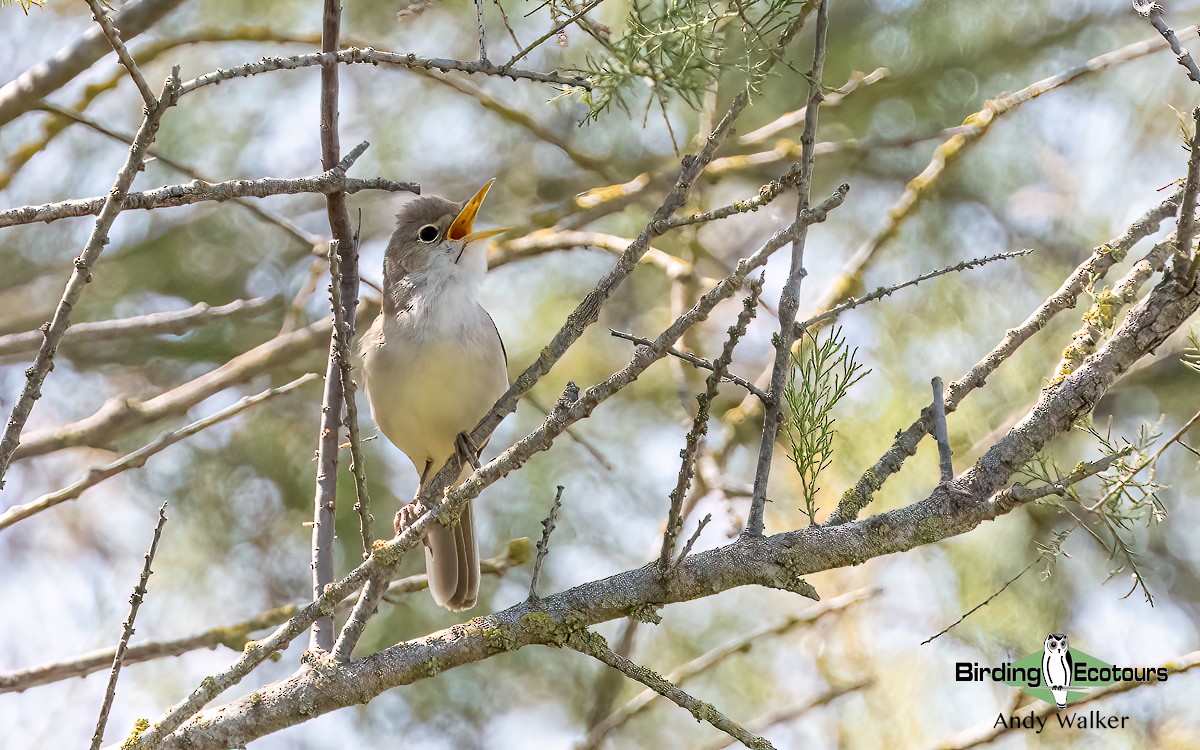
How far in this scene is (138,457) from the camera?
344 centimetres

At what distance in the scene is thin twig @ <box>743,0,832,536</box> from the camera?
2.57m

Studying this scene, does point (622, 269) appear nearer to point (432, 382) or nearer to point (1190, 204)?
point (1190, 204)

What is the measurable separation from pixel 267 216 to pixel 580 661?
286 cm

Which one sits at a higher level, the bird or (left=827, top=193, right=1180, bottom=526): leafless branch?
the bird

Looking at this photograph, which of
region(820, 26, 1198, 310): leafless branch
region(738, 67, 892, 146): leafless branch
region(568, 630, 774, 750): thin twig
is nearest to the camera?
region(568, 630, 774, 750): thin twig

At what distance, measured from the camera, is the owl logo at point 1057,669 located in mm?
4516

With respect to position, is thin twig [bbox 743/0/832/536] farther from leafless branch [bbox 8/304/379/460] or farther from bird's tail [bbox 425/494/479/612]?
leafless branch [bbox 8/304/379/460]

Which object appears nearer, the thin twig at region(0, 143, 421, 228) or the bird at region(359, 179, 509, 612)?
the thin twig at region(0, 143, 421, 228)

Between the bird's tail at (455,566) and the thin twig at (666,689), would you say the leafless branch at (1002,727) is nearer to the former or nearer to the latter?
the bird's tail at (455,566)

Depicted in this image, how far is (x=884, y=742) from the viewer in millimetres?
4992

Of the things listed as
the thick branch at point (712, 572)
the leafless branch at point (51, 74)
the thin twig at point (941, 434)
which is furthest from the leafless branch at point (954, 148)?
the leafless branch at point (51, 74)

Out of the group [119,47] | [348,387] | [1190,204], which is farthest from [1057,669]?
[119,47]

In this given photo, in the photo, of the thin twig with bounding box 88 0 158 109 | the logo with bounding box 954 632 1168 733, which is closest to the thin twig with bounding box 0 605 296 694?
the thin twig with bounding box 88 0 158 109

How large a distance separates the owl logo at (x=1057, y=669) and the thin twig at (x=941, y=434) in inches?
92.9
